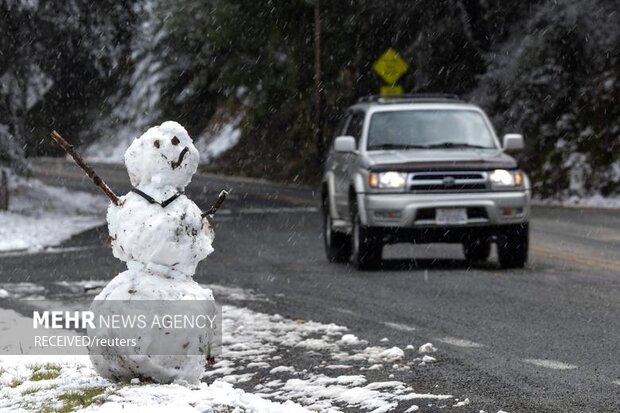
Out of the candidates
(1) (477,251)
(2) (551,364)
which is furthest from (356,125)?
(2) (551,364)

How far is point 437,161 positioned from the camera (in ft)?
46.3

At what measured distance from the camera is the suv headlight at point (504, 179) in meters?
14.3

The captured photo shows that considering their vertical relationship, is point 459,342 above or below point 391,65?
below

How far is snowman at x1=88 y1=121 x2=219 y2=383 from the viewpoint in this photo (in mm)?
6199

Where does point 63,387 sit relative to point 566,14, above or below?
below

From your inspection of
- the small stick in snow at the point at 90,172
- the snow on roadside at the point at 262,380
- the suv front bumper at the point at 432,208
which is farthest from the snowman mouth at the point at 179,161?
the suv front bumper at the point at 432,208

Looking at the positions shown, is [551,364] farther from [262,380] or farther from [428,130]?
[428,130]

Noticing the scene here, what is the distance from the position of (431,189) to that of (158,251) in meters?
8.21

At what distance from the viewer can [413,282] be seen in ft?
43.2

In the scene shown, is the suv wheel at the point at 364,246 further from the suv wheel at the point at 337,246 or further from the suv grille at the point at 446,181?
the suv wheel at the point at 337,246

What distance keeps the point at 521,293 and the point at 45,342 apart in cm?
475

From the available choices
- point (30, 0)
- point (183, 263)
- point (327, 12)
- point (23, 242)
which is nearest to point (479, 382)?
point (183, 263)

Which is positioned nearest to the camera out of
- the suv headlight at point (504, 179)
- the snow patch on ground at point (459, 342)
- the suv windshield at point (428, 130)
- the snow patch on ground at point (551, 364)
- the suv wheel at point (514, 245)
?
the snow patch on ground at point (551, 364)

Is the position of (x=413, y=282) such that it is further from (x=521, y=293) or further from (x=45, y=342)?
(x=45, y=342)
